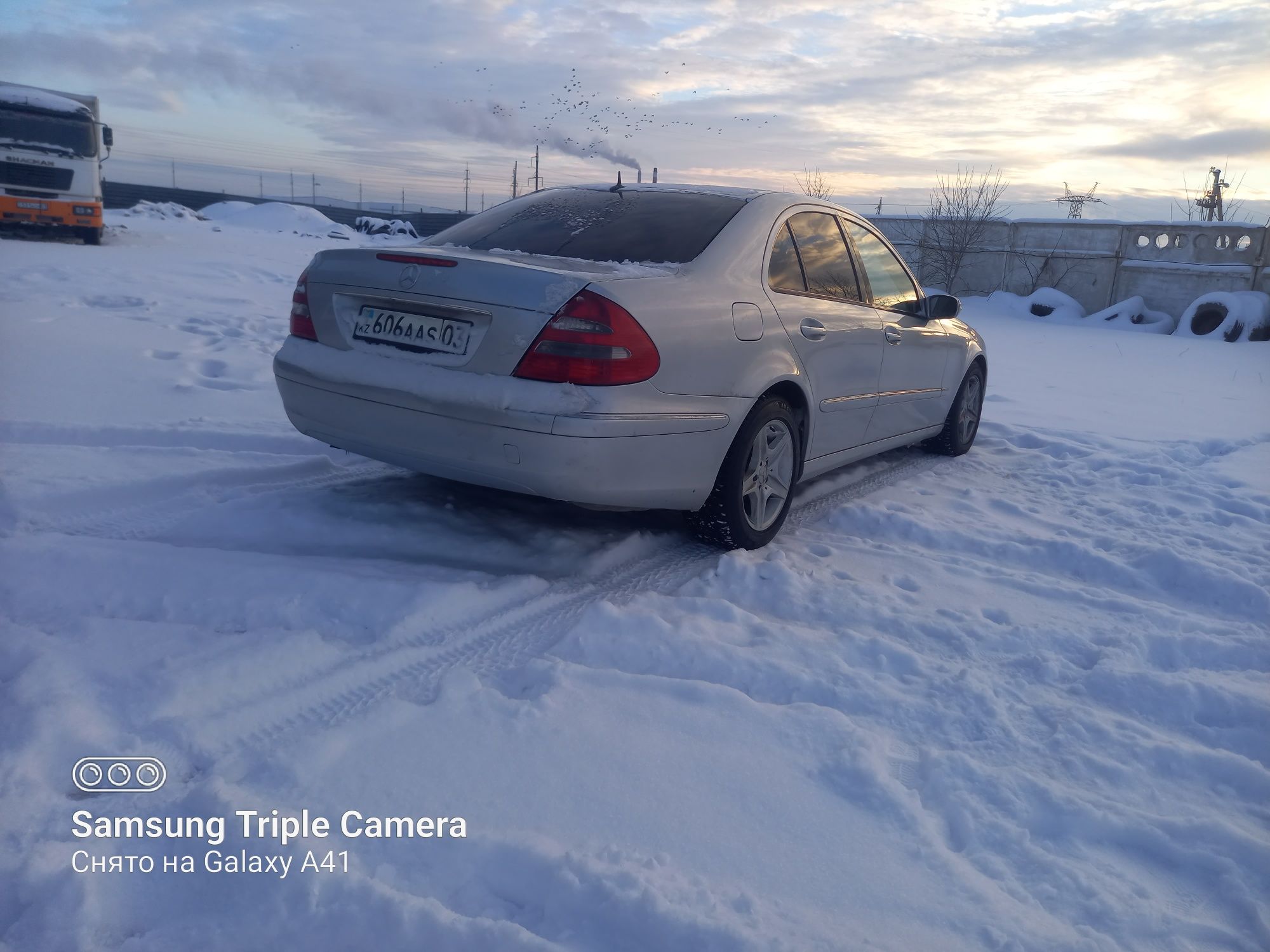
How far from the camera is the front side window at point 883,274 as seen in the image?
15.5 ft

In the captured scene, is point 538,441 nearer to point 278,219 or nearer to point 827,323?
point 827,323

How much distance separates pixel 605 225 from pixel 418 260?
2.95 feet

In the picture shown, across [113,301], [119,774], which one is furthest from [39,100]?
[119,774]

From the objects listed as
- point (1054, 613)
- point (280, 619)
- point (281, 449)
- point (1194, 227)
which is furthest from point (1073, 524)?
point (1194, 227)

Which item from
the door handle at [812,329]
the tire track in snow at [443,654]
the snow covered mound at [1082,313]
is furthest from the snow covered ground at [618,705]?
the snow covered mound at [1082,313]

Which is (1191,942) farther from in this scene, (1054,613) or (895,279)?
(895,279)

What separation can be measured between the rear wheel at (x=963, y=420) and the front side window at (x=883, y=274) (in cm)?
97

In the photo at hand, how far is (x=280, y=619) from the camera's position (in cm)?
282

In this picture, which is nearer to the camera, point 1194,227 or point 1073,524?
point 1073,524

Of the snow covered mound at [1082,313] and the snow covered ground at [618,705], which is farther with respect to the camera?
the snow covered mound at [1082,313]

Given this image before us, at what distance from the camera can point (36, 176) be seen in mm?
16078

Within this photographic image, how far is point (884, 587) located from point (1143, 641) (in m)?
0.89

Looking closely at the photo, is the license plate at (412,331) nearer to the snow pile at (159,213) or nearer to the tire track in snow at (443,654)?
the tire track in snow at (443,654)

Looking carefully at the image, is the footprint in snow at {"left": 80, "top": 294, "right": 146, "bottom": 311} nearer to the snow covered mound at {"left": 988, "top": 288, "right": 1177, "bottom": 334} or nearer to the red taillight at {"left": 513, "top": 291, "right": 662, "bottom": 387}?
the red taillight at {"left": 513, "top": 291, "right": 662, "bottom": 387}
